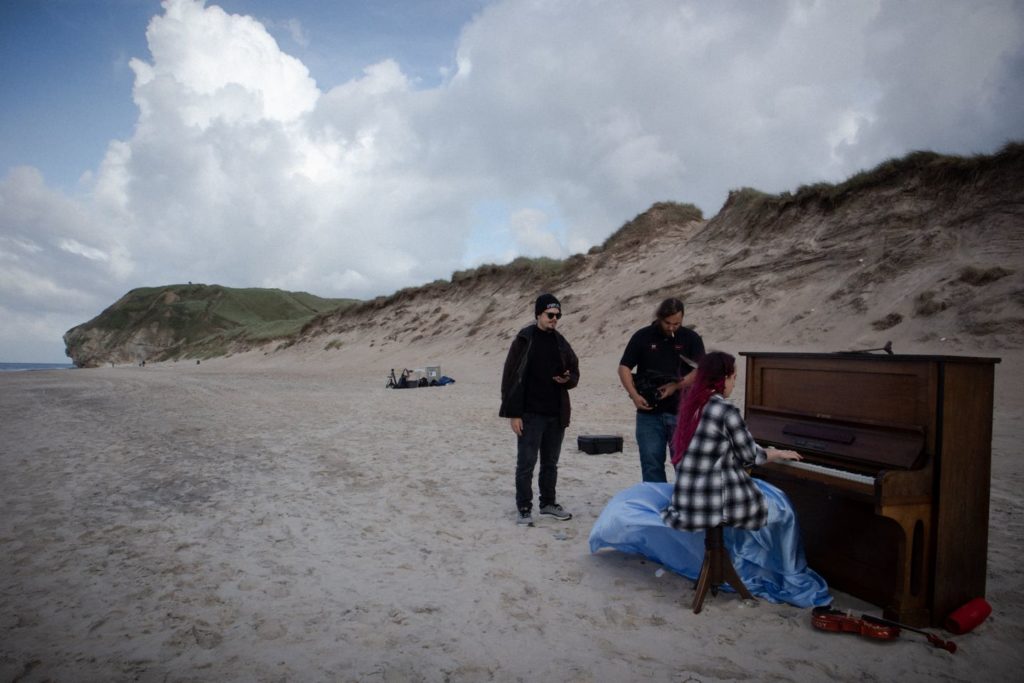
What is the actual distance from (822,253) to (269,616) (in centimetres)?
1935

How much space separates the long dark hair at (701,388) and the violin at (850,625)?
1132 mm

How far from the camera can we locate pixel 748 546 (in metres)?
3.80

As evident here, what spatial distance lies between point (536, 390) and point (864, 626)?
9.35ft

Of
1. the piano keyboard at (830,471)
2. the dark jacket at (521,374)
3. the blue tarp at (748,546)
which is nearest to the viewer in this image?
the piano keyboard at (830,471)

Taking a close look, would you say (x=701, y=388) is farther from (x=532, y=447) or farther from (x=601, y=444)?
(x=601, y=444)

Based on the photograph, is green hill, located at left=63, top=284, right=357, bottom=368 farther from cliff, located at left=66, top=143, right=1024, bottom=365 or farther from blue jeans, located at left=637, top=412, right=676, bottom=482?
blue jeans, located at left=637, top=412, right=676, bottom=482

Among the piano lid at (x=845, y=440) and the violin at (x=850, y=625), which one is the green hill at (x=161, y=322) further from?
the violin at (x=850, y=625)

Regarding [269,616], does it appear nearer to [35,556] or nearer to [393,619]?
[393,619]

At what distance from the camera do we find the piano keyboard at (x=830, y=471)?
322cm

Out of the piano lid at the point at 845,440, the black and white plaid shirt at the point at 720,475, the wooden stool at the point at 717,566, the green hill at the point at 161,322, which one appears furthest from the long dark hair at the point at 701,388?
the green hill at the point at 161,322

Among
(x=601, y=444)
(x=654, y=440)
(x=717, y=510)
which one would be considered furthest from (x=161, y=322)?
(x=717, y=510)

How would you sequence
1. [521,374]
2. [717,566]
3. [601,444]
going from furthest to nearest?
[601,444] → [521,374] → [717,566]

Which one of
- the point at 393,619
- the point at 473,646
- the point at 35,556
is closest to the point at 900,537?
the point at 473,646

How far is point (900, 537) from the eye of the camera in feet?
11.0
